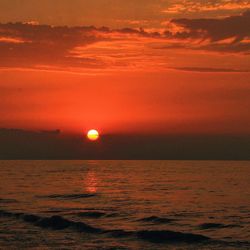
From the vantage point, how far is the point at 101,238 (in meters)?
31.3

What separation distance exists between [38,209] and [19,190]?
21.9 m

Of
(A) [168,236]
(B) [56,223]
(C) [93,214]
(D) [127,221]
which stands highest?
(C) [93,214]

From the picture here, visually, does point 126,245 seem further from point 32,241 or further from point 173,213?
point 173,213

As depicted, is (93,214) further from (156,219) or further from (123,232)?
(123,232)

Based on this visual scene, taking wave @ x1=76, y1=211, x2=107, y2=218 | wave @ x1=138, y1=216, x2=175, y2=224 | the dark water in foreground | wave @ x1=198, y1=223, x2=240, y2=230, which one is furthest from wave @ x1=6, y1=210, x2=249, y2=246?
wave @ x1=138, y1=216, x2=175, y2=224

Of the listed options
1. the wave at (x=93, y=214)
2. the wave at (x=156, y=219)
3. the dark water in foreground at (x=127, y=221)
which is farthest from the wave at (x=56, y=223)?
the wave at (x=156, y=219)

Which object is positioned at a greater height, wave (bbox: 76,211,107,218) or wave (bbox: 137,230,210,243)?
wave (bbox: 76,211,107,218)

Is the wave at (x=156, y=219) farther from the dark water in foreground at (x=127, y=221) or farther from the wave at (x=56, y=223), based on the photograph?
the wave at (x=56, y=223)

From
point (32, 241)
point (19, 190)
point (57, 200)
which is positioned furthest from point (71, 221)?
point (19, 190)

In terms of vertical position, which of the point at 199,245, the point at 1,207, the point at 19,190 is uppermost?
the point at 19,190

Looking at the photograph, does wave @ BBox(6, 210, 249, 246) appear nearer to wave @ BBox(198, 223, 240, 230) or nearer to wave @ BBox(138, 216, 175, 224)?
wave @ BBox(198, 223, 240, 230)

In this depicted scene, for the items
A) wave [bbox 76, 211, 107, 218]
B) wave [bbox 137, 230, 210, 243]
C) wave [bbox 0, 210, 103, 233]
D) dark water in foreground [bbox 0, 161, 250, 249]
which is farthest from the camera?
wave [bbox 76, 211, 107, 218]

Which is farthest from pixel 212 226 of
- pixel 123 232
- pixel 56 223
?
pixel 56 223

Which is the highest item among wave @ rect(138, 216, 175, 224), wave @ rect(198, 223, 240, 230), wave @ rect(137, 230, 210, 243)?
wave @ rect(138, 216, 175, 224)
